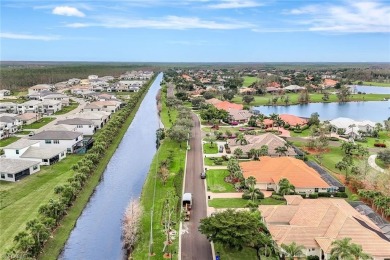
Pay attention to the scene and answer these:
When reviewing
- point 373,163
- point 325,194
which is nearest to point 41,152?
point 325,194

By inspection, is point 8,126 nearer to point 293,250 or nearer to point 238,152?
point 238,152

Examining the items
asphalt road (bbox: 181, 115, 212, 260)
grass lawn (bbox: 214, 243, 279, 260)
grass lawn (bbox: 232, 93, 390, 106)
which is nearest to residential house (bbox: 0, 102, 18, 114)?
asphalt road (bbox: 181, 115, 212, 260)

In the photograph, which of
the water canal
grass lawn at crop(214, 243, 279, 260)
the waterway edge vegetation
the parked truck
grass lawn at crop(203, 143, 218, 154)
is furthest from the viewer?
grass lawn at crop(203, 143, 218, 154)

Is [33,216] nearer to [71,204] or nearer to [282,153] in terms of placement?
[71,204]

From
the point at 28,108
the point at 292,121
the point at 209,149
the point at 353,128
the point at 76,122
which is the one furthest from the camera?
the point at 28,108

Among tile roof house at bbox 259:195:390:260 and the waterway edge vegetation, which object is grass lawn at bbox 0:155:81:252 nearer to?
the waterway edge vegetation
